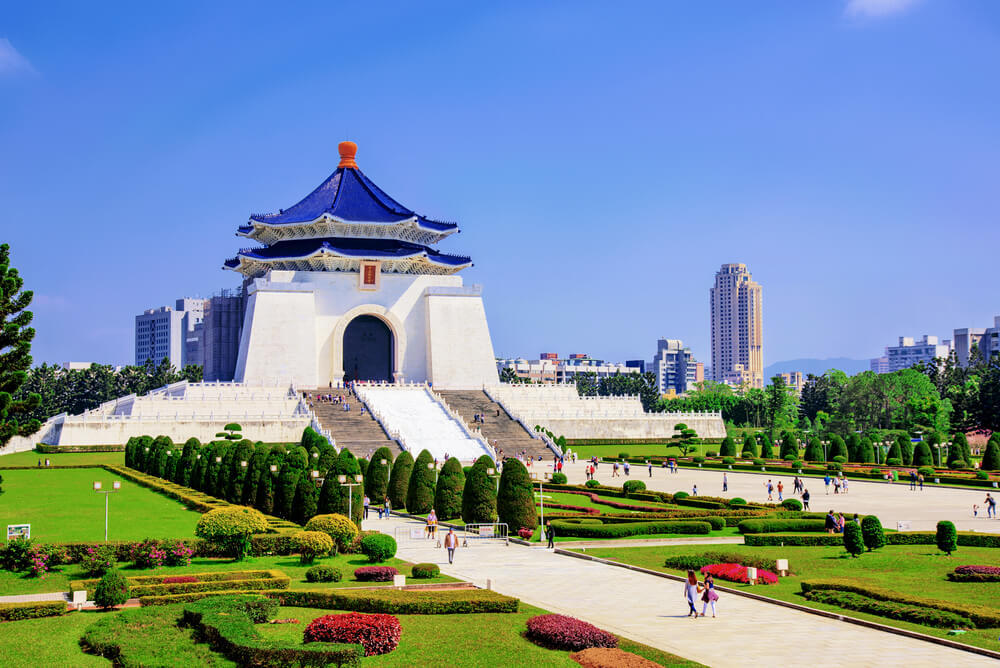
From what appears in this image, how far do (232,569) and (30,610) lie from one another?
3.99m

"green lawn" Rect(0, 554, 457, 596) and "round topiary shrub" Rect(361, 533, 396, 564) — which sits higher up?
"round topiary shrub" Rect(361, 533, 396, 564)

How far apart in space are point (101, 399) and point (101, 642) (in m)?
56.4

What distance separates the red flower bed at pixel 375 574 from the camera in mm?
16281

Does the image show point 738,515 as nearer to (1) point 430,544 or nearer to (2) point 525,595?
(1) point 430,544

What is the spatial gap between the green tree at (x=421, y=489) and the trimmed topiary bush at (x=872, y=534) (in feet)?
35.9

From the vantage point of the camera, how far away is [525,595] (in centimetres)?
1559

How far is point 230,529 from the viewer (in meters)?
17.9

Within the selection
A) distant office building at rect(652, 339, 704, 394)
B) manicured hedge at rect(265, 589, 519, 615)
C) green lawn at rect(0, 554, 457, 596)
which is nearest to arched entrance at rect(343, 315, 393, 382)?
green lawn at rect(0, 554, 457, 596)

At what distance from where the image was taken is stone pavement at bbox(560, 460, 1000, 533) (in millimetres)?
24609

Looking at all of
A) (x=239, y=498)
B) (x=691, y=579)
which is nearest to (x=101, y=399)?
(x=239, y=498)

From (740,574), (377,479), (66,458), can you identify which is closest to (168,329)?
(66,458)

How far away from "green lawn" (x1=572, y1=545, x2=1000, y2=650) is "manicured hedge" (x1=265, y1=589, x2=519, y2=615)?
4259mm

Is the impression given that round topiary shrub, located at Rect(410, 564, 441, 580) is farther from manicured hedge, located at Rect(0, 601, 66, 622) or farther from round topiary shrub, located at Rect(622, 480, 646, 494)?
round topiary shrub, located at Rect(622, 480, 646, 494)

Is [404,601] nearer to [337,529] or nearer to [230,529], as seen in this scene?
[230,529]
